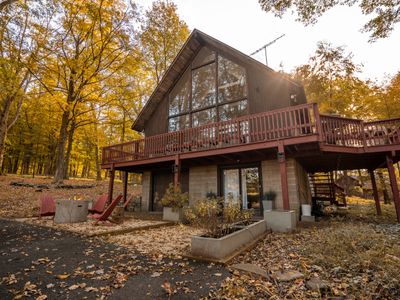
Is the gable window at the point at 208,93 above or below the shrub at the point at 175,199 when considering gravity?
above

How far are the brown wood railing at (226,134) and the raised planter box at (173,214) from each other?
8.96ft

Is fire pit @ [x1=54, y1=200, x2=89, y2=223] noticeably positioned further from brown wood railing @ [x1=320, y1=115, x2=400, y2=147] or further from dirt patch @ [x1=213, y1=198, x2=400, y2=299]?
brown wood railing @ [x1=320, y1=115, x2=400, y2=147]

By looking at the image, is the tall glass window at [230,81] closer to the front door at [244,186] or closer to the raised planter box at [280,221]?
the front door at [244,186]

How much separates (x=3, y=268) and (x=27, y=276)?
716mm

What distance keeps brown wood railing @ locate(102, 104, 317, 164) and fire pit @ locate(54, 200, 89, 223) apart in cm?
426

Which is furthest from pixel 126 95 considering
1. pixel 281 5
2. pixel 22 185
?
pixel 281 5

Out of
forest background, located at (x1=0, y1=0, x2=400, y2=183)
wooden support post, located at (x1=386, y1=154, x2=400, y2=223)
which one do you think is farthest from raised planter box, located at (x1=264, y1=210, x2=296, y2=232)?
forest background, located at (x1=0, y1=0, x2=400, y2=183)

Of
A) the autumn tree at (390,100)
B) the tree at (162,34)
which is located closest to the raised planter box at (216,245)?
the tree at (162,34)

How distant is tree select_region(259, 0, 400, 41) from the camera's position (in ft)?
27.9

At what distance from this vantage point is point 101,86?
1688 centimetres

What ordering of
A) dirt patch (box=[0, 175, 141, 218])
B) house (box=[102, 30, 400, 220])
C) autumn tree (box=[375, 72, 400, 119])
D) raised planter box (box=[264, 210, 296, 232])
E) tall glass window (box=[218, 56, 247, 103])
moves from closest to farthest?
raised planter box (box=[264, 210, 296, 232]) < house (box=[102, 30, 400, 220]) < dirt patch (box=[0, 175, 141, 218]) < tall glass window (box=[218, 56, 247, 103]) < autumn tree (box=[375, 72, 400, 119])

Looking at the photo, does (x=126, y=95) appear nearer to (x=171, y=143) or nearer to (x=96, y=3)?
(x=96, y=3)

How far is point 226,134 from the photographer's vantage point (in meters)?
9.20

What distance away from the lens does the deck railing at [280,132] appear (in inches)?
304
